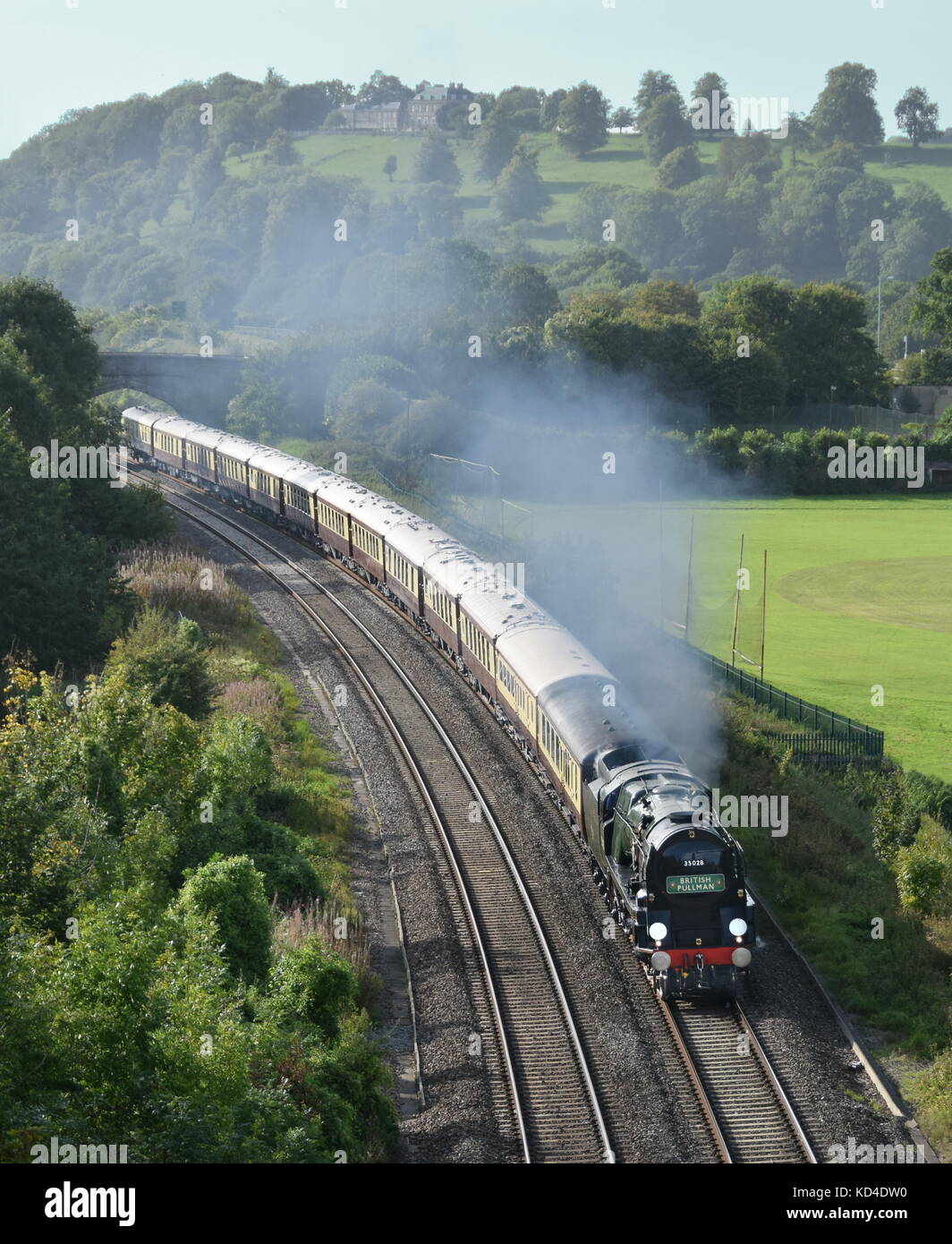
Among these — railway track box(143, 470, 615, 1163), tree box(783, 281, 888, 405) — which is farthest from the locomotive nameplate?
tree box(783, 281, 888, 405)

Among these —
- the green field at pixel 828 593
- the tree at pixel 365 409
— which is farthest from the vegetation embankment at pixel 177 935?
the tree at pixel 365 409

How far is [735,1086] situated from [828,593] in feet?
155

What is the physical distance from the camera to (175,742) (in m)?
25.0

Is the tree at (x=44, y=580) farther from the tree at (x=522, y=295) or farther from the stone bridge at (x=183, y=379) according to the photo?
the tree at (x=522, y=295)

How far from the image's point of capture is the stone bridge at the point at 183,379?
93312mm

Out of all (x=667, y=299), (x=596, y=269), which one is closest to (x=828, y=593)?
(x=667, y=299)

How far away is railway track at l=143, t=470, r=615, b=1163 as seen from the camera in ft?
62.3

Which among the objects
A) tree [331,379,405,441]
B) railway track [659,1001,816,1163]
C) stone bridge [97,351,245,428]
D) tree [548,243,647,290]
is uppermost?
tree [548,243,647,290]

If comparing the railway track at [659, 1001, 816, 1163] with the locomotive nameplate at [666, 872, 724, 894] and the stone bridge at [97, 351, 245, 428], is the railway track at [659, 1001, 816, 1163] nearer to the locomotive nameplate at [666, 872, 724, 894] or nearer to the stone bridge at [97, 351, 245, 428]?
the locomotive nameplate at [666, 872, 724, 894]

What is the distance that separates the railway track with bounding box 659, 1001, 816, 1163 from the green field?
18765mm

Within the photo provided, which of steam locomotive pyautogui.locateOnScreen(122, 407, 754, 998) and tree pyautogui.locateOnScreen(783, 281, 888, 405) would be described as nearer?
steam locomotive pyautogui.locateOnScreen(122, 407, 754, 998)

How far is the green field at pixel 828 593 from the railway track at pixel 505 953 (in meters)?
15.3

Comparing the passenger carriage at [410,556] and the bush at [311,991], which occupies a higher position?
the passenger carriage at [410,556]

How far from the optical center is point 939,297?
133 m
